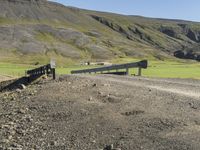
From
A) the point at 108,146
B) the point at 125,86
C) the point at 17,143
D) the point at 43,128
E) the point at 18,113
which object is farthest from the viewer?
the point at 125,86

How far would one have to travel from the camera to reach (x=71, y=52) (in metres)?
183

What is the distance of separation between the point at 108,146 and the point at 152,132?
5.44 ft

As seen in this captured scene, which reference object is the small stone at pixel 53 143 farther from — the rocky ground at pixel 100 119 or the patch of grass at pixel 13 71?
the patch of grass at pixel 13 71

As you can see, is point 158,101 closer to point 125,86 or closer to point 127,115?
point 127,115


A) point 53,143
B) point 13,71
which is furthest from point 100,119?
point 13,71

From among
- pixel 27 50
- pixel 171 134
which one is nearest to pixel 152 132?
pixel 171 134

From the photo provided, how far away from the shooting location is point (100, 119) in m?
16.3

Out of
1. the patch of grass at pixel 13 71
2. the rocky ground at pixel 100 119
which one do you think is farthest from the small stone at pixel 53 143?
the patch of grass at pixel 13 71

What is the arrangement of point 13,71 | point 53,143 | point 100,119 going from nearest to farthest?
point 53,143, point 100,119, point 13,71

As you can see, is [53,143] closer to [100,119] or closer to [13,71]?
[100,119]

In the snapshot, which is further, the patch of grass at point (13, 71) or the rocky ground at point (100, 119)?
the patch of grass at point (13, 71)

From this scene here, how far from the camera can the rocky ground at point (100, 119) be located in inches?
553

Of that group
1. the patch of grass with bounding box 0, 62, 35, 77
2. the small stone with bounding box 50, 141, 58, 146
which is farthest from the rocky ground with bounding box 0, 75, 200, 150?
the patch of grass with bounding box 0, 62, 35, 77

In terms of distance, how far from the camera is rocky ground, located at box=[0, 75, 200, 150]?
46.1 feet
